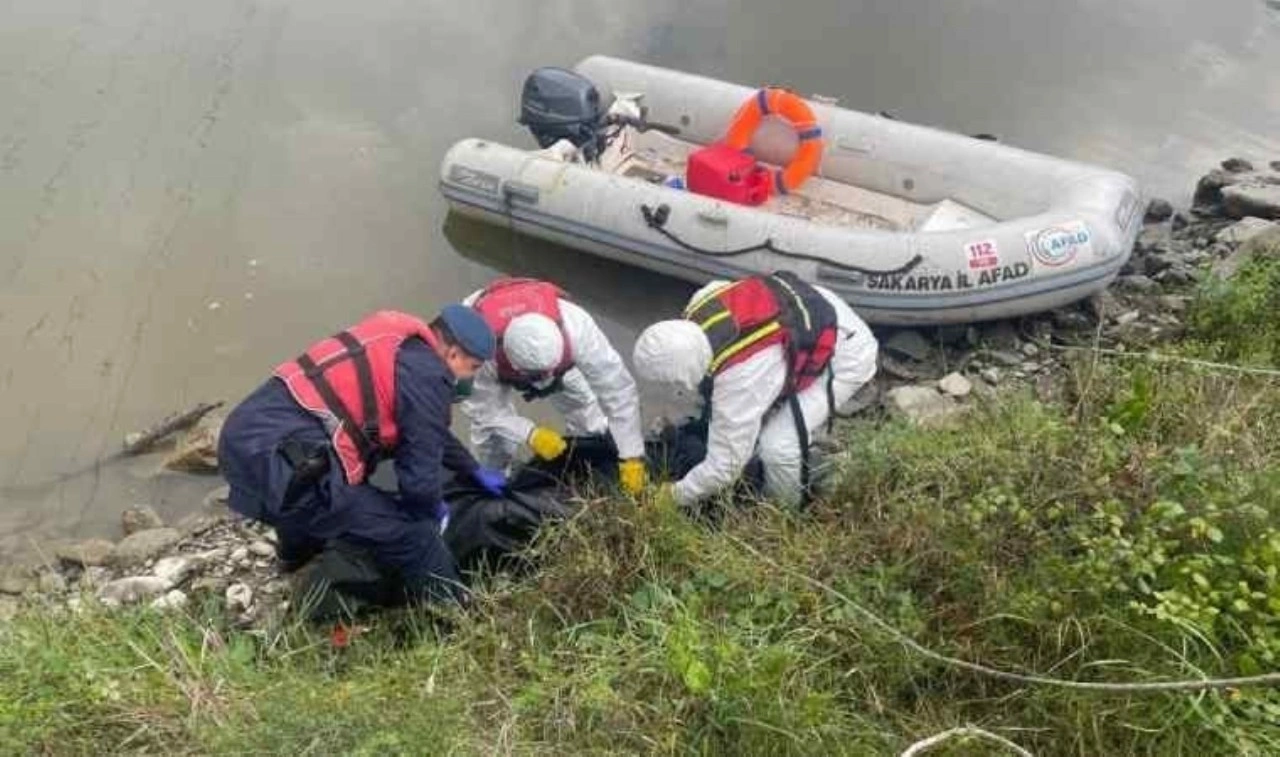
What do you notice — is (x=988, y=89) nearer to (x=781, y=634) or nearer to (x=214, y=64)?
(x=214, y=64)

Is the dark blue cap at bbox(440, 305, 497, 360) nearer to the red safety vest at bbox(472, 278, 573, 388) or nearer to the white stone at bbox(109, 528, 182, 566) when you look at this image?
the red safety vest at bbox(472, 278, 573, 388)

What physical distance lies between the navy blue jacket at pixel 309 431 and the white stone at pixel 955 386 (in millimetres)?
2482

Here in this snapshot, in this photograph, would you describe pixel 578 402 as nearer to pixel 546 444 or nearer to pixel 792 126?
pixel 546 444

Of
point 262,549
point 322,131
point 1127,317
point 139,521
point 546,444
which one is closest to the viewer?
point 546,444

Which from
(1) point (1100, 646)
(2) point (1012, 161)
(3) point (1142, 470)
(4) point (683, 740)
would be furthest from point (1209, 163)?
(4) point (683, 740)

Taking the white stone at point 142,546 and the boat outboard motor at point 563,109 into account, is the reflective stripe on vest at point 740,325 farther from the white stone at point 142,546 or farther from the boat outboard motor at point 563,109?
the boat outboard motor at point 563,109

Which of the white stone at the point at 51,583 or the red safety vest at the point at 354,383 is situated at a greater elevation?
the red safety vest at the point at 354,383

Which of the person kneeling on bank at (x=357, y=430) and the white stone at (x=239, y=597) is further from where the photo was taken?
the white stone at (x=239, y=597)

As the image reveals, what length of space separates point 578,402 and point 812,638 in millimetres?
1703

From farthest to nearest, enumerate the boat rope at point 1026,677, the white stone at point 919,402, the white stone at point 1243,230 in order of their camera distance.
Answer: the white stone at point 1243,230, the white stone at point 919,402, the boat rope at point 1026,677

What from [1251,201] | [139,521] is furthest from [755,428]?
[1251,201]

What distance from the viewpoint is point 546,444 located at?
389cm

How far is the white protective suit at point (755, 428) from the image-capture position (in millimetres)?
3479

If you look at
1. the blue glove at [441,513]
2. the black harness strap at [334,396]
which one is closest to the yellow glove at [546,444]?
the blue glove at [441,513]
